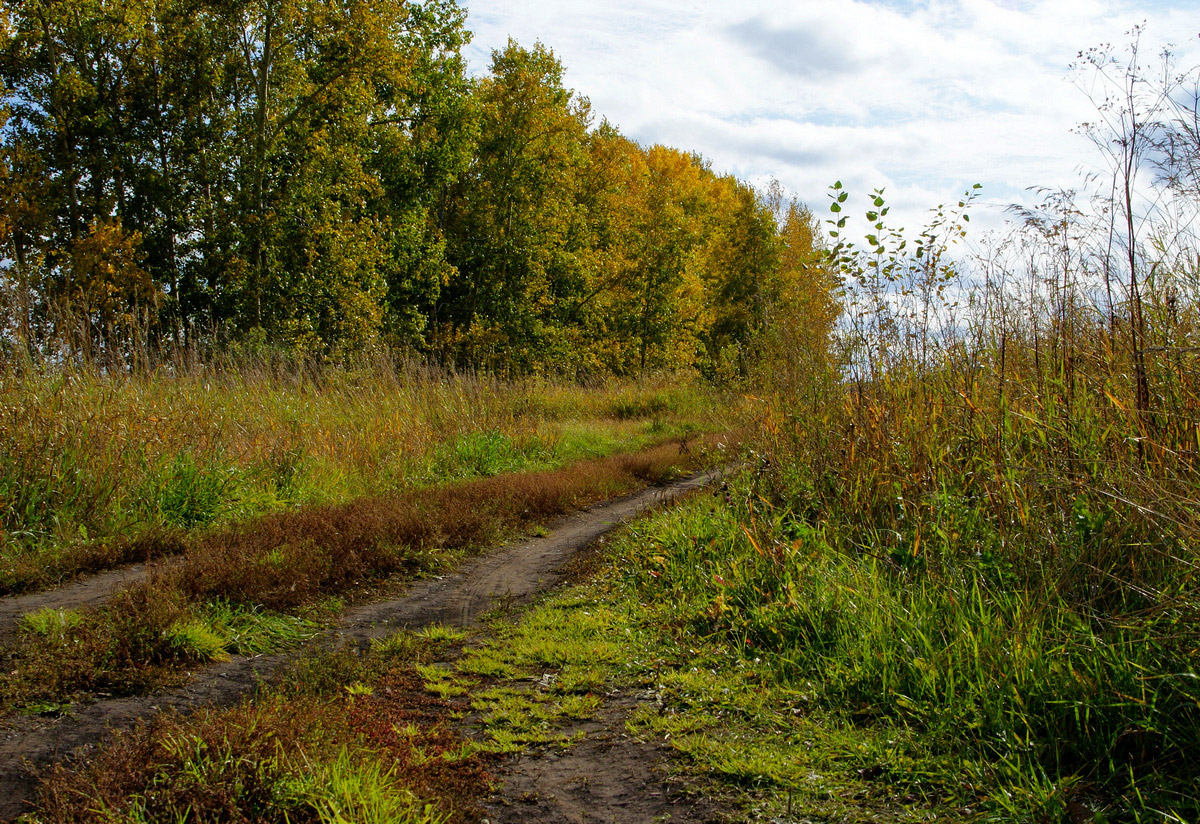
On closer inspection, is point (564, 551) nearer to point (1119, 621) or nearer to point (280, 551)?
point (280, 551)

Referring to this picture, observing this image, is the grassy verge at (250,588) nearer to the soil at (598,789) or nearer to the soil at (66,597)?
the soil at (66,597)

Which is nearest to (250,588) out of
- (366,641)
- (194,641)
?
(194,641)

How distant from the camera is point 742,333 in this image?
4238 cm

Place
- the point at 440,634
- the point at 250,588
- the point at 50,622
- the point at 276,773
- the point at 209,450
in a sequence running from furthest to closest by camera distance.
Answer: the point at 209,450, the point at 250,588, the point at 440,634, the point at 50,622, the point at 276,773

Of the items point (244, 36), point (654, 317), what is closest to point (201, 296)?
point (244, 36)

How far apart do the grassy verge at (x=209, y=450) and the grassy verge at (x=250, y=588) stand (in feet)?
3.12

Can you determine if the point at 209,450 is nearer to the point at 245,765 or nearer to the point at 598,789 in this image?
the point at 245,765

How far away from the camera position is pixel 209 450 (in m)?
8.19

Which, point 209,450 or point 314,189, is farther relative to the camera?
point 314,189

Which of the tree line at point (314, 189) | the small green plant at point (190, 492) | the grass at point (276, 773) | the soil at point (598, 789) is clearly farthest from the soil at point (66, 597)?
the tree line at point (314, 189)

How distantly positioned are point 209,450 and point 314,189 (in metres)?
14.8

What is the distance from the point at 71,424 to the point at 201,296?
20.0 meters

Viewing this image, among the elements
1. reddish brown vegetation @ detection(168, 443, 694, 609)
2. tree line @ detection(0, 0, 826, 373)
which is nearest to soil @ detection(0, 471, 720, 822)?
reddish brown vegetation @ detection(168, 443, 694, 609)

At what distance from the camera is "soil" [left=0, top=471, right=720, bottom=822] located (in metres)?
2.98
